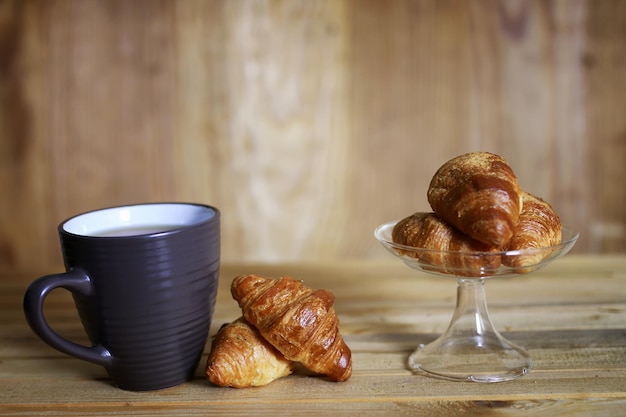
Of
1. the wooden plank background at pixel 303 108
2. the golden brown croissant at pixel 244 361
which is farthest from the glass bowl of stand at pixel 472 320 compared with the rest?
the wooden plank background at pixel 303 108

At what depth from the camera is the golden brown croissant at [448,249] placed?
730 mm

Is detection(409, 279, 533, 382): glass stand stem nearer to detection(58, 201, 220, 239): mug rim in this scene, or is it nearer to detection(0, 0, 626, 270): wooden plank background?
detection(58, 201, 220, 239): mug rim

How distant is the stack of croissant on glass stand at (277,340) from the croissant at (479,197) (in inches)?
6.0

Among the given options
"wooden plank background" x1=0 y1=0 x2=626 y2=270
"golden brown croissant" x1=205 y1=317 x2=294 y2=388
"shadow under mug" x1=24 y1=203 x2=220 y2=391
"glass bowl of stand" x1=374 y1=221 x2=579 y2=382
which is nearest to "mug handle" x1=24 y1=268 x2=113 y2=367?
"shadow under mug" x1=24 y1=203 x2=220 y2=391

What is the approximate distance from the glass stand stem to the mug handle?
32 centimetres

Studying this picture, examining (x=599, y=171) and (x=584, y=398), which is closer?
(x=584, y=398)

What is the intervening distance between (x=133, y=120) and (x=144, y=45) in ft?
0.45

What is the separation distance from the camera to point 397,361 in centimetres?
82

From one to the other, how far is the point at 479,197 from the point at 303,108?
0.74 meters

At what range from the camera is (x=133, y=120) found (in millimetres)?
1408

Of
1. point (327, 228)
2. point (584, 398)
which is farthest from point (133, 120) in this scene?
point (584, 398)

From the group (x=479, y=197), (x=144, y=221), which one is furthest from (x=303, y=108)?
(x=479, y=197)

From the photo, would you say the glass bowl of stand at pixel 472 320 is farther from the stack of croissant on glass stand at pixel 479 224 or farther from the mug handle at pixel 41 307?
the mug handle at pixel 41 307

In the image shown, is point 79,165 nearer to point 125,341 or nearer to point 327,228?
point 327,228
